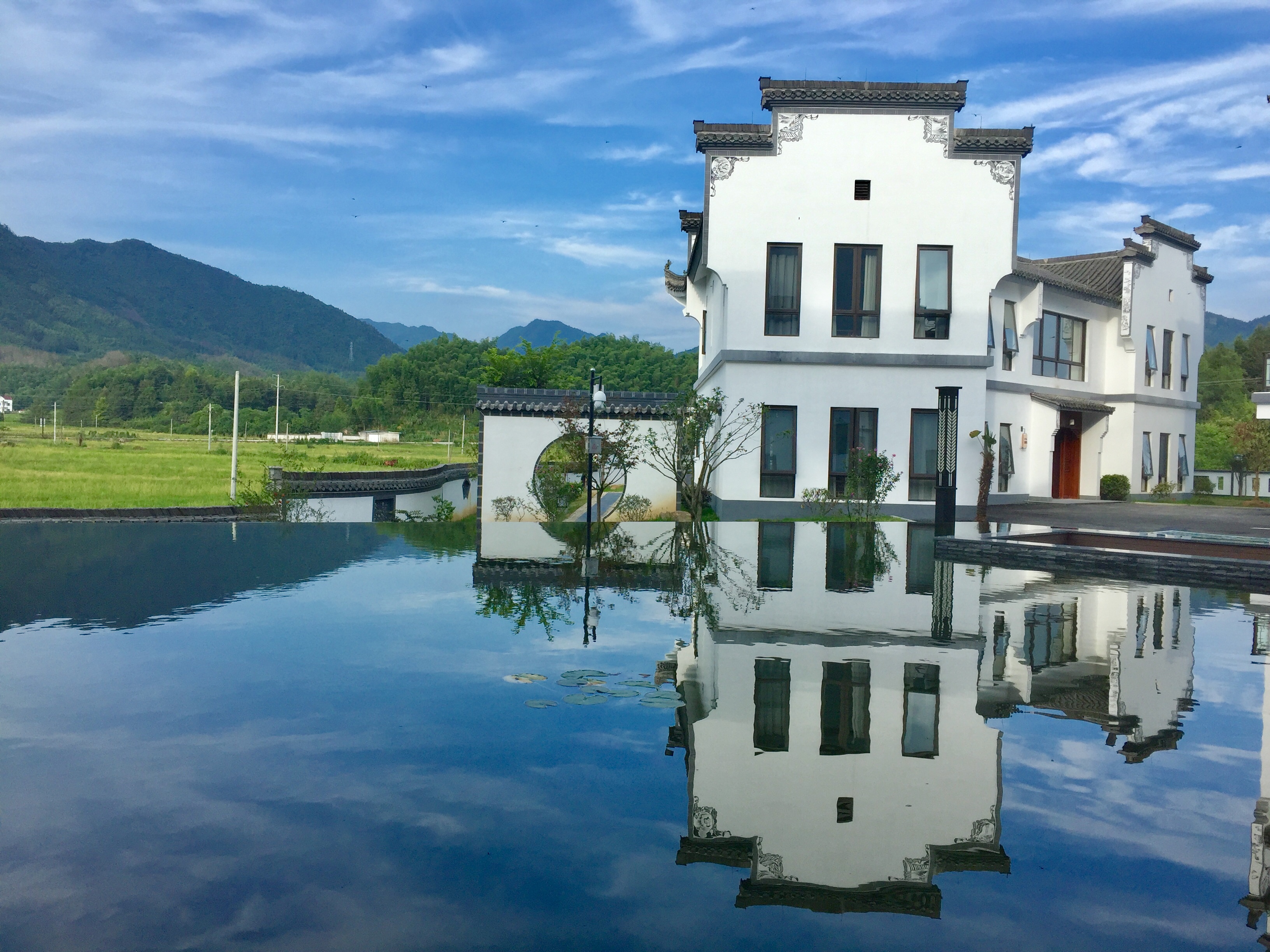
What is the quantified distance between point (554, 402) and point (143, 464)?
2437 cm

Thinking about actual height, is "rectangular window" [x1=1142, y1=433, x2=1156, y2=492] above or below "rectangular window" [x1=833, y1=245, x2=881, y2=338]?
below

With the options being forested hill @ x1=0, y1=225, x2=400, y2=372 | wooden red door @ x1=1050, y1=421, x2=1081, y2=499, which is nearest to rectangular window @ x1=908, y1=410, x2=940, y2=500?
wooden red door @ x1=1050, y1=421, x2=1081, y2=499

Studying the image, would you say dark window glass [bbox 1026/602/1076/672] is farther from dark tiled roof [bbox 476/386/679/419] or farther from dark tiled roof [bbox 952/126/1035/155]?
dark tiled roof [bbox 952/126/1035/155]

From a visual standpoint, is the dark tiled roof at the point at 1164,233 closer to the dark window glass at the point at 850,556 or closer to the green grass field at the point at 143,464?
the dark window glass at the point at 850,556

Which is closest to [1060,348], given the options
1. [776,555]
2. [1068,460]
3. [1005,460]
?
[1068,460]

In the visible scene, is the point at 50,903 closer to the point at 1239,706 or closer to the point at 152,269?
the point at 1239,706

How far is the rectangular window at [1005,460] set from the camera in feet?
69.5

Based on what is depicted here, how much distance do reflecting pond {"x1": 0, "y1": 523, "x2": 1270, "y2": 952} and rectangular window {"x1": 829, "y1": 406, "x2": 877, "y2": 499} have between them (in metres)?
A: 9.25

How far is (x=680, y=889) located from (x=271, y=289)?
663ft

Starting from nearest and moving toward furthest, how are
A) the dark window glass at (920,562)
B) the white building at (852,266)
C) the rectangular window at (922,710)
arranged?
1. the rectangular window at (922,710)
2. the dark window glass at (920,562)
3. the white building at (852,266)

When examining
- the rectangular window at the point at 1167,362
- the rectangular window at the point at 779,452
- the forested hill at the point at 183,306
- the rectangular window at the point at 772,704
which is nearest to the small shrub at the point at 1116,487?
the rectangular window at the point at 1167,362

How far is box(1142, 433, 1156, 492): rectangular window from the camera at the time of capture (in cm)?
2509

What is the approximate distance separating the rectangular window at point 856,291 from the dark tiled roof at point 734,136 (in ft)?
7.93

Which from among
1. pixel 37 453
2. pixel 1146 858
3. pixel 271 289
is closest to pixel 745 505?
pixel 1146 858
